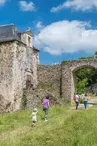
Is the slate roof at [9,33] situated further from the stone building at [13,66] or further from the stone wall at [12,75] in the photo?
the stone wall at [12,75]

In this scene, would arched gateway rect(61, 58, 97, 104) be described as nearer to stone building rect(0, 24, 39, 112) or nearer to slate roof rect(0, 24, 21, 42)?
stone building rect(0, 24, 39, 112)

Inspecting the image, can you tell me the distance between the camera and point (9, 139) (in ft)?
29.9

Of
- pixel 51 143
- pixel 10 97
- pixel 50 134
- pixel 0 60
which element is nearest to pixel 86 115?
pixel 50 134

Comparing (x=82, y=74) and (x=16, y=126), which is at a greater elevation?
(x=82, y=74)

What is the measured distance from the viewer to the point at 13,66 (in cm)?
2148

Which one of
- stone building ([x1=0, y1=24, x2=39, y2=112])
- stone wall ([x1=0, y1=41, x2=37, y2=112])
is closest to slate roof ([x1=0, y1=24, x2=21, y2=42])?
stone building ([x1=0, y1=24, x2=39, y2=112])

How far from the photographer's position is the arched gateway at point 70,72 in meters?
22.2

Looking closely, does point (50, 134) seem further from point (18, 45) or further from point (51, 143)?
point (18, 45)

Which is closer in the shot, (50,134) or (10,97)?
(50,134)

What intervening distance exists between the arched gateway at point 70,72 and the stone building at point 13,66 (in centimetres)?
303

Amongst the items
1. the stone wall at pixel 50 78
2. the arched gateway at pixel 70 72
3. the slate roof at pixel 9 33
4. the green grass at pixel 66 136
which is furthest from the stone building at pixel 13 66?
the green grass at pixel 66 136

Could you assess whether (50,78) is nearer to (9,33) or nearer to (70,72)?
(70,72)

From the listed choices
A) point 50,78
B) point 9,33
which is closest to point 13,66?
point 9,33

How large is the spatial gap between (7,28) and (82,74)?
76.9 ft
